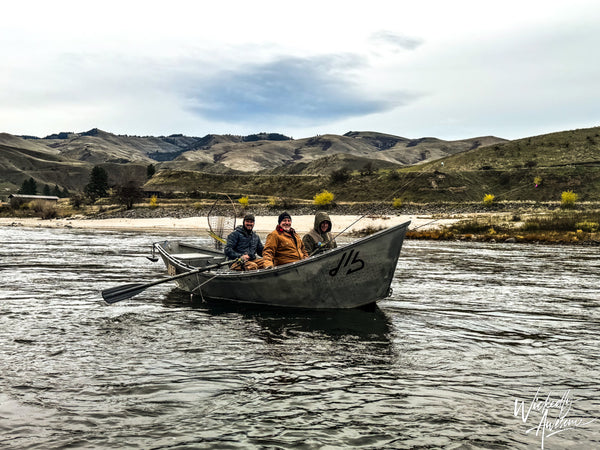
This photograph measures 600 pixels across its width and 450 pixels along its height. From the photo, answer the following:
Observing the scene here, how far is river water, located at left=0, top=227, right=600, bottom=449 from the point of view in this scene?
18.8ft

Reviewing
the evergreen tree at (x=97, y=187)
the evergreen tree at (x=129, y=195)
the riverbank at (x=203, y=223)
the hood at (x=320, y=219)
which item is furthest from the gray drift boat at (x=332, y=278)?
the evergreen tree at (x=97, y=187)

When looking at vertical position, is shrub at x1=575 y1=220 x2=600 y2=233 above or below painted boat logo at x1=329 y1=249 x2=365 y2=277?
above

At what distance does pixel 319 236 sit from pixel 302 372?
5.77 m

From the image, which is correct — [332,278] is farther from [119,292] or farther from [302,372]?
[119,292]

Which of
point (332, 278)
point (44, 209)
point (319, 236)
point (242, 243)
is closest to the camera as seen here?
point (332, 278)

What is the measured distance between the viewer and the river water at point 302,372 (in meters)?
5.73

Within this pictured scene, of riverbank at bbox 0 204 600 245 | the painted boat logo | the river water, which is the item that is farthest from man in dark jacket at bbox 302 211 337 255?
the river water

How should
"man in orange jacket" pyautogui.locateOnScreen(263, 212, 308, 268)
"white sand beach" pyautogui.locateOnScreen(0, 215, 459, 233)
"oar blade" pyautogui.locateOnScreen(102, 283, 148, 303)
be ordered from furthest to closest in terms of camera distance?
→ "white sand beach" pyautogui.locateOnScreen(0, 215, 459, 233) < "man in orange jacket" pyautogui.locateOnScreen(263, 212, 308, 268) < "oar blade" pyautogui.locateOnScreen(102, 283, 148, 303)

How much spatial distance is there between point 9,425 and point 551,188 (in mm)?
90994

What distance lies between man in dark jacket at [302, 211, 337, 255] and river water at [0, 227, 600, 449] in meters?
2.04

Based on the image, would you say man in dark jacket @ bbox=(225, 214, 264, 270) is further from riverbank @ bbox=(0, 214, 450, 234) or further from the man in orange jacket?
riverbank @ bbox=(0, 214, 450, 234)

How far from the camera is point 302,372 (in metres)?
7.89

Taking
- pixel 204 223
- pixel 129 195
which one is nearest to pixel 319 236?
pixel 204 223

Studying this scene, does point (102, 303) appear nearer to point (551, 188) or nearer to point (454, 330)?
point (454, 330)
